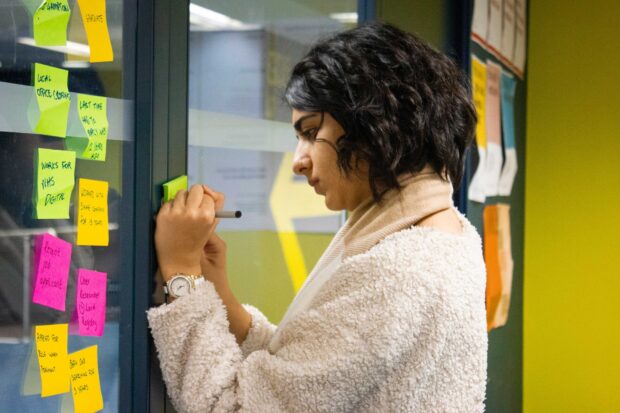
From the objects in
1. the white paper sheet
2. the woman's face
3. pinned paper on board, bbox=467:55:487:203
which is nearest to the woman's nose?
the woman's face

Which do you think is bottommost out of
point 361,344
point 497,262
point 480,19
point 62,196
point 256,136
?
point 497,262

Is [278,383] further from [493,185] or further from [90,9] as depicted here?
[493,185]

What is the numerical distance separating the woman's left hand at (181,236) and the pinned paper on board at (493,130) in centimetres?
181

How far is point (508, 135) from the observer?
11.1ft

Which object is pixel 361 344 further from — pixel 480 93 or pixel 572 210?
pixel 572 210

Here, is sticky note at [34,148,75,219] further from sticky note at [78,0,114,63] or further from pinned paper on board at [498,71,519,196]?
pinned paper on board at [498,71,519,196]

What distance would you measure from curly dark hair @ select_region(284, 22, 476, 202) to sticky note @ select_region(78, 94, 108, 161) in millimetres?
302

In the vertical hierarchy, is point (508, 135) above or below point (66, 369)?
above

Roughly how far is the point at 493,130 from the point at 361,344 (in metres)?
2.05

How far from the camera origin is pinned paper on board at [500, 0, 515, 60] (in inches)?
128

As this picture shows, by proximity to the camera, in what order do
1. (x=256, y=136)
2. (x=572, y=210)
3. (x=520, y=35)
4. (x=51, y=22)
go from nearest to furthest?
(x=51, y=22)
(x=256, y=136)
(x=520, y=35)
(x=572, y=210)

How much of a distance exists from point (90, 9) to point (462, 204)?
5.35ft

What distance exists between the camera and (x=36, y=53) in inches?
46.0

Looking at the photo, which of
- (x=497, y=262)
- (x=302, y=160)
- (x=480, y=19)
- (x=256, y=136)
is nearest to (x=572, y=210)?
(x=497, y=262)
